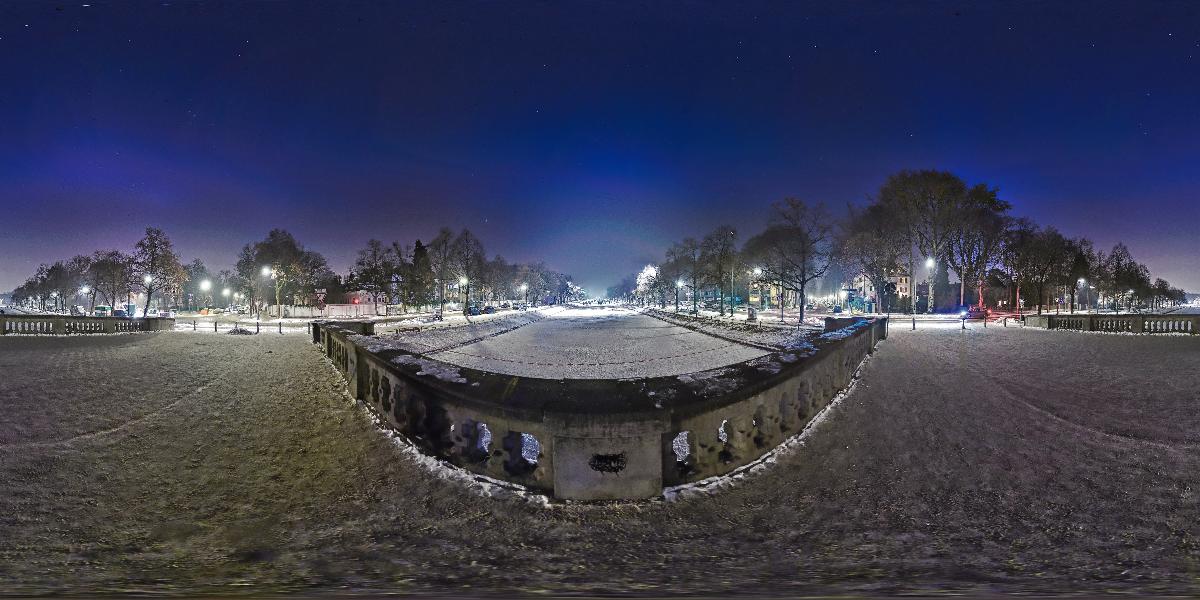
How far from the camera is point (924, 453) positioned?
19.2 ft

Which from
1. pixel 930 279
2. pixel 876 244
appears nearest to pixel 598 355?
pixel 876 244

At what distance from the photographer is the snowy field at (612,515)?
3.25 meters

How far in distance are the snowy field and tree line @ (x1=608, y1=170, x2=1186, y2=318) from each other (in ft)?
99.8

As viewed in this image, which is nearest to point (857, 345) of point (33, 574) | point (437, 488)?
point (437, 488)

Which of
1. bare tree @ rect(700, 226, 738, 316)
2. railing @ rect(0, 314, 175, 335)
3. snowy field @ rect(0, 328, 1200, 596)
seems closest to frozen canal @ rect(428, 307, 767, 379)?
snowy field @ rect(0, 328, 1200, 596)

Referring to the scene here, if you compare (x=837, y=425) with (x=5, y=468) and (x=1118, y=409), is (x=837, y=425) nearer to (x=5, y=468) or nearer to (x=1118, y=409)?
(x=1118, y=409)

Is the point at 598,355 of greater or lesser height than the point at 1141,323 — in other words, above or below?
below

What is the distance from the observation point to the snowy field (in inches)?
128

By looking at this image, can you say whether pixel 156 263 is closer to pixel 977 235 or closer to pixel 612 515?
pixel 612 515

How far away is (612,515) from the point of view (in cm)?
394

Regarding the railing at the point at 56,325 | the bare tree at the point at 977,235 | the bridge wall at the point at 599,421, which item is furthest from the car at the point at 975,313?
the railing at the point at 56,325

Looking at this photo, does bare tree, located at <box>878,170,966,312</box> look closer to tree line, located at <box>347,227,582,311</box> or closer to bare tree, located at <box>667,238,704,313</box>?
bare tree, located at <box>667,238,704,313</box>

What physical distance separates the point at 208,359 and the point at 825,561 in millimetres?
18269

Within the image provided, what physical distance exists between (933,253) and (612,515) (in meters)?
49.3
